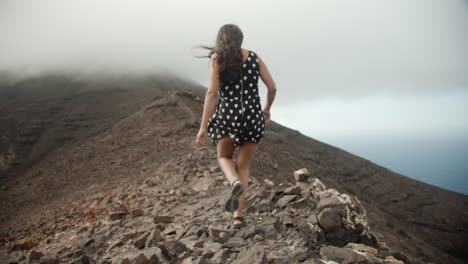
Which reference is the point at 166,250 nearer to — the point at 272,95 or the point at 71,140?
the point at 272,95

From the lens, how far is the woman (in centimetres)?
346

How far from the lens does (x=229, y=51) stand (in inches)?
134

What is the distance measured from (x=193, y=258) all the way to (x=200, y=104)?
18.1m

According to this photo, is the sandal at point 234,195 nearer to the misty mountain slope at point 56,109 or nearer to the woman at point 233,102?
the woman at point 233,102

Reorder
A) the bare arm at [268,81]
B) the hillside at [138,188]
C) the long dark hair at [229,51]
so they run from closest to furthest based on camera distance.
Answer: the long dark hair at [229,51]
the bare arm at [268,81]
the hillside at [138,188]

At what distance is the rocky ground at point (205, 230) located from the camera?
328cm

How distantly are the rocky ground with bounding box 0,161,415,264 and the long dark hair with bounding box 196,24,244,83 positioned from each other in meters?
1.83

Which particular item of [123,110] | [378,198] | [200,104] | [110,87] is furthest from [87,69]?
[378,198]

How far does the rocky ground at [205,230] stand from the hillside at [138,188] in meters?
0.03

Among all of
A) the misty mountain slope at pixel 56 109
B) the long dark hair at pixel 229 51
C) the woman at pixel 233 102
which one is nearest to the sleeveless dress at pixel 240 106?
the woman at pixel 233 102

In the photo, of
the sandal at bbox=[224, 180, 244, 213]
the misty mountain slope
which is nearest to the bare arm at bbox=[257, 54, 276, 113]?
the sandal at bbox=[224, 180, 244, 213]

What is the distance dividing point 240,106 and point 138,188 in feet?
17.6

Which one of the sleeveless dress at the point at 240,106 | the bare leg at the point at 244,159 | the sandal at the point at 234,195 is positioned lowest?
the sandal at the point at 234,195

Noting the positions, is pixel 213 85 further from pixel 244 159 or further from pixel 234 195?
pixel 234 195
